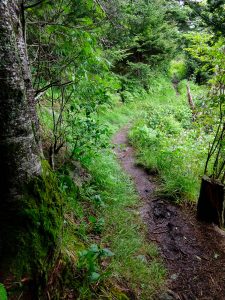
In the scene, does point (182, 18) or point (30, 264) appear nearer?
point (30, 264)

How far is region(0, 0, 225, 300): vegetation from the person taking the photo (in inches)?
69.8

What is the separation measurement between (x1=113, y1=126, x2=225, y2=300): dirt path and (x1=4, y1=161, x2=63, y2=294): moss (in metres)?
1.63

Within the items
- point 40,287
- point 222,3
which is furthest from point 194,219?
point 222,3

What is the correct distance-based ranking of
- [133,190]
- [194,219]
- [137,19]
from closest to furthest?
[194,219] → [133,190] → [137,19]

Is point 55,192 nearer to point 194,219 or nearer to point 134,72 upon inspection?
point 194,219

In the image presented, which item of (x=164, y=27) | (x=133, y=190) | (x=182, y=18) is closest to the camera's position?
(x=133, y=190)

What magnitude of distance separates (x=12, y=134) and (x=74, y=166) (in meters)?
2.74

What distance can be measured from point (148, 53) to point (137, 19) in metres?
2.60

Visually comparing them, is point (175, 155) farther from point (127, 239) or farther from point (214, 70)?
point (127, 239)

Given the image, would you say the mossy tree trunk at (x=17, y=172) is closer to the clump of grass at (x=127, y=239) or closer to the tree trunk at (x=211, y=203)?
the clump of grass at (x=127, y=239)

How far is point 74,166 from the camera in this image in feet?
14.5

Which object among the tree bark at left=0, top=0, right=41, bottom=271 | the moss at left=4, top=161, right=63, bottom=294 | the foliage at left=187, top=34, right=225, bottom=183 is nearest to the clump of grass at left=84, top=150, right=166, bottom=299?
the moss at left=4, top=161, right=63, bottom=294

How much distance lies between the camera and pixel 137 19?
14.1 metres

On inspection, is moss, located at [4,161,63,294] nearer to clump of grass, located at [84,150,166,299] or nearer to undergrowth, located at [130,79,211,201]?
clump of grass, located at [84,150,166,299]
